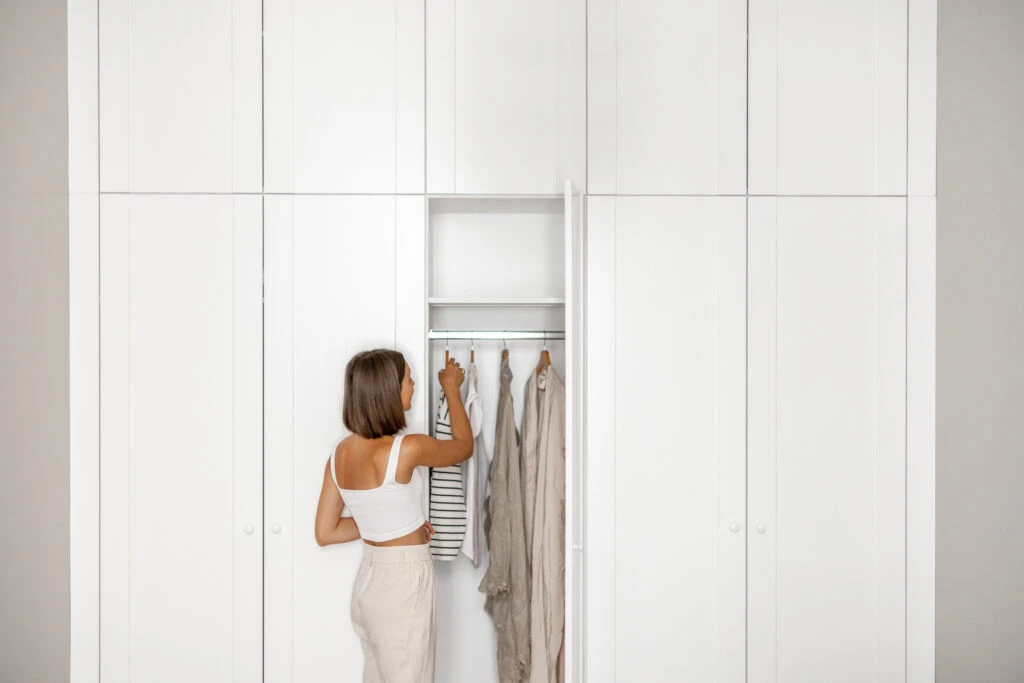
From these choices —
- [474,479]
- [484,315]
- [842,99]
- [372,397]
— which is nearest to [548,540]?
[474,479]

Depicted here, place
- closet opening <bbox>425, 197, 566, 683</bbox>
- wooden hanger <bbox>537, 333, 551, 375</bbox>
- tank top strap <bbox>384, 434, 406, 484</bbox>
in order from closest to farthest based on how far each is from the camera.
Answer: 1. tank top strap <bbox>384, 434, 406, 484</bbox>
2. wooden hanger <bbox>537, 333, 551, 375</bbox>
3. closet opening <bbox>425, 197, 566, 683</bbox>

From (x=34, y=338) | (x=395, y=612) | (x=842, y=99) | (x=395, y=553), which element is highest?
(x=842, y=99)

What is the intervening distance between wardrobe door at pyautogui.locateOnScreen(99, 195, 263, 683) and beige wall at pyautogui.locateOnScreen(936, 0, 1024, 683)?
166 cm

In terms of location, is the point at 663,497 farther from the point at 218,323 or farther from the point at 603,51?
the point at 218,323

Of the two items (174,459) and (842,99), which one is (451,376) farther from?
(842,99)

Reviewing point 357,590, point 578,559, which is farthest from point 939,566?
point 357,590

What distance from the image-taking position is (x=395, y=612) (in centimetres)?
193

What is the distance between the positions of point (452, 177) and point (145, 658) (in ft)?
5.35

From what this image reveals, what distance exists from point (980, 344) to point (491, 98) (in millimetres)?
1495

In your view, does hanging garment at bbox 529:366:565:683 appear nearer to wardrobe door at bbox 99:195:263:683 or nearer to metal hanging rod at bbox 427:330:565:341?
metal hanging rod at bbox 427:330:565:341

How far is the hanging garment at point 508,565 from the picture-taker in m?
2.10

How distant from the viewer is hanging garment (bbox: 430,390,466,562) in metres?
2.09

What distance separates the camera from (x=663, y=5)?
0.94 metres

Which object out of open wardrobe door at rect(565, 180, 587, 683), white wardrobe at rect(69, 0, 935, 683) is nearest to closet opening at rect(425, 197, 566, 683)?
white wardrobe at rect(69, 0, 935, 683)
